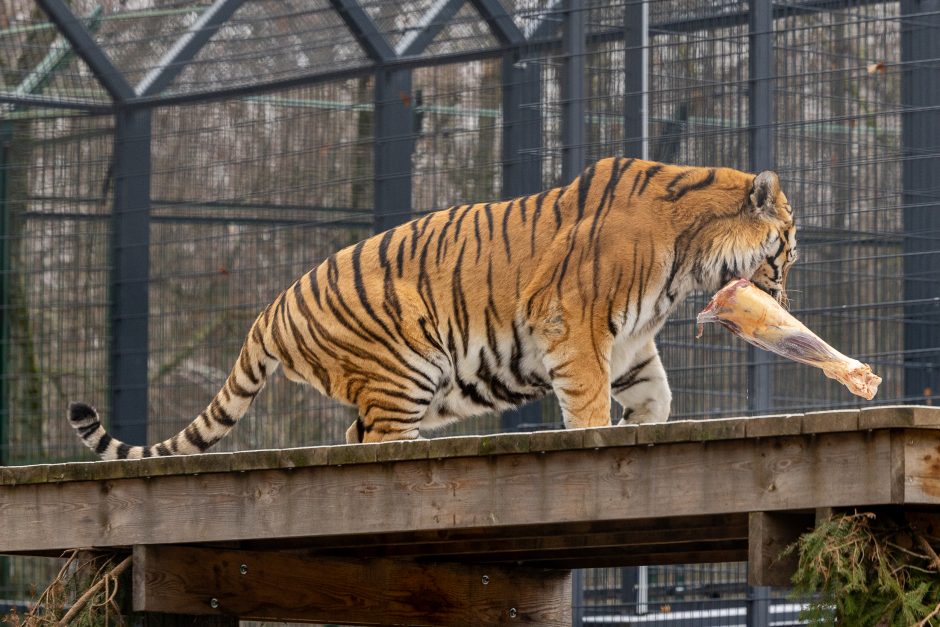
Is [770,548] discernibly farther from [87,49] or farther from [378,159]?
[87,49]

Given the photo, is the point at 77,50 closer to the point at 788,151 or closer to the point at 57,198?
the point at 57,198

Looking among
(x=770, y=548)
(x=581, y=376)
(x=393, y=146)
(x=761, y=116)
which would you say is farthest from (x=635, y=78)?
(x=770, y=548)

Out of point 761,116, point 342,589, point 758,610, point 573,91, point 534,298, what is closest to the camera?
point 342,589

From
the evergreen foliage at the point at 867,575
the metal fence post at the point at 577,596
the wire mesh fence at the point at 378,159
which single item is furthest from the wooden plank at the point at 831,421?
the metal fence post at the point at 577,596

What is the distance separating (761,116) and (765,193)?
1.08 m

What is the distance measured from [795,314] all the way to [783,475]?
324cm

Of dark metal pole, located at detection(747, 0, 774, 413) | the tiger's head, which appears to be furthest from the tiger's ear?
dark metal pole, located at detection(747, 0, 774, 413)

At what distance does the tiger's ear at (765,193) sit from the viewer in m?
5.45

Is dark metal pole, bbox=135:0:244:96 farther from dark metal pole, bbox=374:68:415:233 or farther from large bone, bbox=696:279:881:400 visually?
large bone, bbox=696:279:881:400

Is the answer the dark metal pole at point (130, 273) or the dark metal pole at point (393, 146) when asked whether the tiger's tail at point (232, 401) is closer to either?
the dark metal pole at point (393, 146)

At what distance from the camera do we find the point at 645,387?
5.64 m

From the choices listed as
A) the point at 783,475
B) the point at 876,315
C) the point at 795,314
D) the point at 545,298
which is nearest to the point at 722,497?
the point at 783,475

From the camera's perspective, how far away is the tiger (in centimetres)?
535

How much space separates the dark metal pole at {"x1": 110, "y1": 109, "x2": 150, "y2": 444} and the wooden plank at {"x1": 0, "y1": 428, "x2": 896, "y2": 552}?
2.95m
